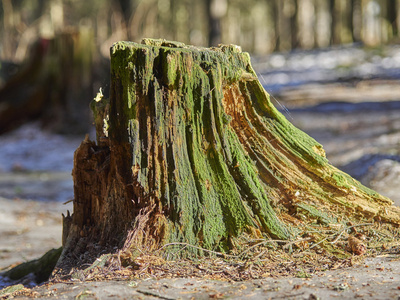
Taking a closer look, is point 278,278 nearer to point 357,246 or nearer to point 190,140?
point 357,246

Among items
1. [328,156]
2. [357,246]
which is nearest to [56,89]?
[328,156]

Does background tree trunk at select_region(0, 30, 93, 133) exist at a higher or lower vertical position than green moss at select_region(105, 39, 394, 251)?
higher

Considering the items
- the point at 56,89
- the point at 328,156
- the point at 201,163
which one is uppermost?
the point at 56,89

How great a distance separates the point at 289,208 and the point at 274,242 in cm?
30

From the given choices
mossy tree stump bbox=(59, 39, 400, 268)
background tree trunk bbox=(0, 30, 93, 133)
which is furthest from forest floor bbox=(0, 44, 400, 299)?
background tree trunk bbox=(0, 30, 93, 133)

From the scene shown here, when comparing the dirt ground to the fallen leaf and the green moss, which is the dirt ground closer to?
the fallen leaf

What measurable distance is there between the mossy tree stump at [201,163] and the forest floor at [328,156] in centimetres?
35

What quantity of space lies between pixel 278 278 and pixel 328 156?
5.74 meters

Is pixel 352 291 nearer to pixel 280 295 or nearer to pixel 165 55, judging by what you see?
pixel 280 295

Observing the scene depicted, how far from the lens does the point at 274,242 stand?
3057 mm

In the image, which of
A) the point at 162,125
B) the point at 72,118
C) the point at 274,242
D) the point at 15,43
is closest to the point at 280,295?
the point at 274,242

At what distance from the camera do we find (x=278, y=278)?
2707mm

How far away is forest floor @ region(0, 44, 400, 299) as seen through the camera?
8.39 ft

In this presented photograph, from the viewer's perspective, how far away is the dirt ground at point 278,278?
8.29ft
